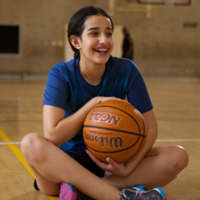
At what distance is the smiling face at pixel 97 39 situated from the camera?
1399 mm

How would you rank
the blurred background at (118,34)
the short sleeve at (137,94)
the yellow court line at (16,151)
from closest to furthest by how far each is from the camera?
the short sleeve at (137,94) → the yellow court line at (16,151) → the blurred background at (118,34)

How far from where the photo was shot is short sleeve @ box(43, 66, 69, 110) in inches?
53.7

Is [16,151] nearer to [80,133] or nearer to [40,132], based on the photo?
Result: [40,132]

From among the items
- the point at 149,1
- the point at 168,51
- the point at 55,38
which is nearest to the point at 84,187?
the point at 149,1

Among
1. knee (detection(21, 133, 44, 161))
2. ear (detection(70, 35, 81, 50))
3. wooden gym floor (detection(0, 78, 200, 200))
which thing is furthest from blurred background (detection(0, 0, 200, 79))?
knee (detection(21, 133, 44, 161))

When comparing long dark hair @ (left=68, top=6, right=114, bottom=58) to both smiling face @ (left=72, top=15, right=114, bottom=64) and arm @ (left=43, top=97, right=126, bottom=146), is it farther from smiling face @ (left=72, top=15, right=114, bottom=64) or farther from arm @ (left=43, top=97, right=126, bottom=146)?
arm @ (left=43, top=97, right=126, bottom=146)

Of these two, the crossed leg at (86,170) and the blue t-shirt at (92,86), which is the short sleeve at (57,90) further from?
the crossed leg at (86,170)

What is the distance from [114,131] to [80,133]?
306 millimetres

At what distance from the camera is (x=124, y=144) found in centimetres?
123

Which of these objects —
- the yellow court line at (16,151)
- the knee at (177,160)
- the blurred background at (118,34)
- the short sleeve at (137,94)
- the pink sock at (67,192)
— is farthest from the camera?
the blurred background at (118,34)

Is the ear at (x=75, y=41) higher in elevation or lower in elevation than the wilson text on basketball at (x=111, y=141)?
higher

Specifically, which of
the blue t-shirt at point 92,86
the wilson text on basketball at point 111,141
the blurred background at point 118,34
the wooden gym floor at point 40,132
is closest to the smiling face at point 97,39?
the blue t-shirt at point 92,86

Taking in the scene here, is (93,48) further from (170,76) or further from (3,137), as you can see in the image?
(170,76)

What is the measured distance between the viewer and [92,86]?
146 cm
